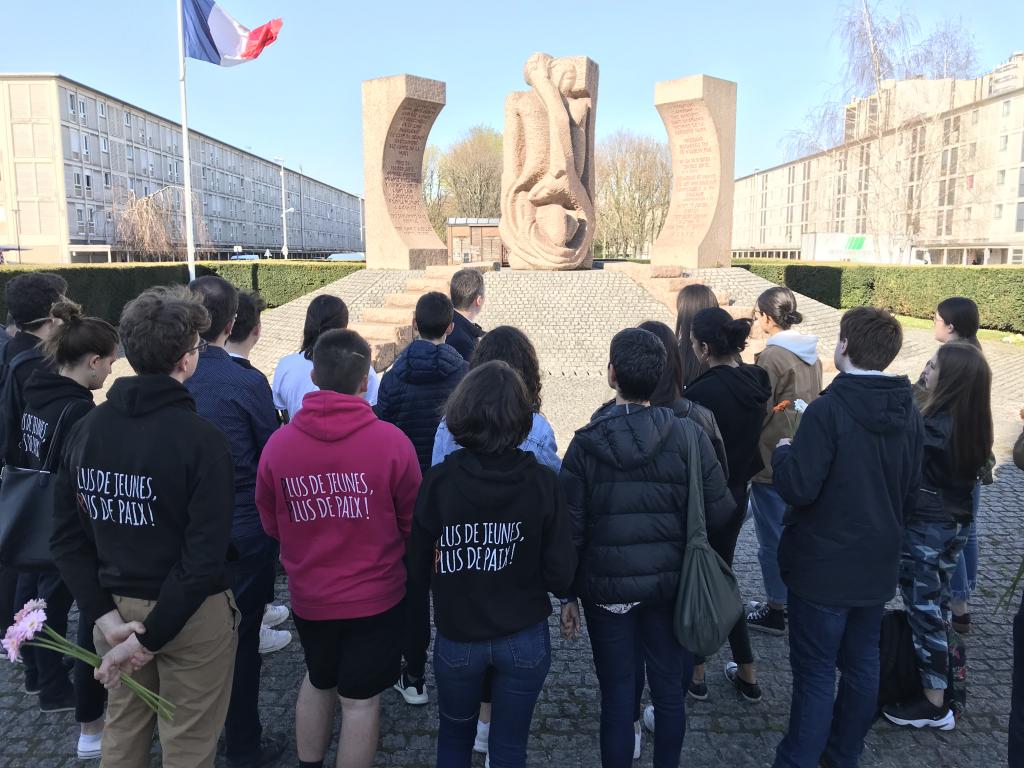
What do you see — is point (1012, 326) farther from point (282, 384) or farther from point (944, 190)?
point (944, 190)

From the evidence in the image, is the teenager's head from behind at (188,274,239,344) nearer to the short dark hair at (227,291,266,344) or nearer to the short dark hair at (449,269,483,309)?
the short dark hair at (227,291,266,344)

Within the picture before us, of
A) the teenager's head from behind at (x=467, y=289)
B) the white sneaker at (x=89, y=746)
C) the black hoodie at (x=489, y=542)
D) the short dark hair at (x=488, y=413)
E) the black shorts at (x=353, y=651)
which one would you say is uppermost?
the teenager's head from behind at (x=467, y=289)

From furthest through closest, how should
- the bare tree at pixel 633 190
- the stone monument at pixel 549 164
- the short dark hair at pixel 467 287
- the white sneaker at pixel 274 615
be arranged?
the bare tree at pixel 633 190, the stone monument at pixel 549 164, the short dark hair at pixel 467 287, the white sneaker at pixel 274 615

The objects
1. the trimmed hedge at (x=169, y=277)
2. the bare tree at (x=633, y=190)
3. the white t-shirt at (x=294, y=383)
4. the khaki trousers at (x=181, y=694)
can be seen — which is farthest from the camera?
the bare tree at (x=633, y=190)

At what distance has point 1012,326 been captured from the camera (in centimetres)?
1622

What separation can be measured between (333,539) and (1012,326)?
18.4m

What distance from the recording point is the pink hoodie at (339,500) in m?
2.35

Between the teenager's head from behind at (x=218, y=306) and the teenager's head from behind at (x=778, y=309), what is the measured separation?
2.67m

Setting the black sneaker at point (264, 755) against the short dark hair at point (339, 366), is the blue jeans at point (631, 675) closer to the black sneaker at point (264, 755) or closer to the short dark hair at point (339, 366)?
the short dark hair at point (339, 366)

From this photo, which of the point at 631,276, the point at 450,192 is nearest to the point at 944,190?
the point at 450,192

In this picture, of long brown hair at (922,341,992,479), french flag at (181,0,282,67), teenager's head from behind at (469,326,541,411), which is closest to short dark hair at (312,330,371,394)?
teenager's head from behind at (469,326,541,411)

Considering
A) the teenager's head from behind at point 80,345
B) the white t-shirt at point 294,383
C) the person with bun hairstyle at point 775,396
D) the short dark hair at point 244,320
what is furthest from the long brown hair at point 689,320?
the teenager's head from behind at point 80,345

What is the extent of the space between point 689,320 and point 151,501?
2514 mm

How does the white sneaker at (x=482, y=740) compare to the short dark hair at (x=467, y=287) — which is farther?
the short dark hair at (x=467, y=287)
